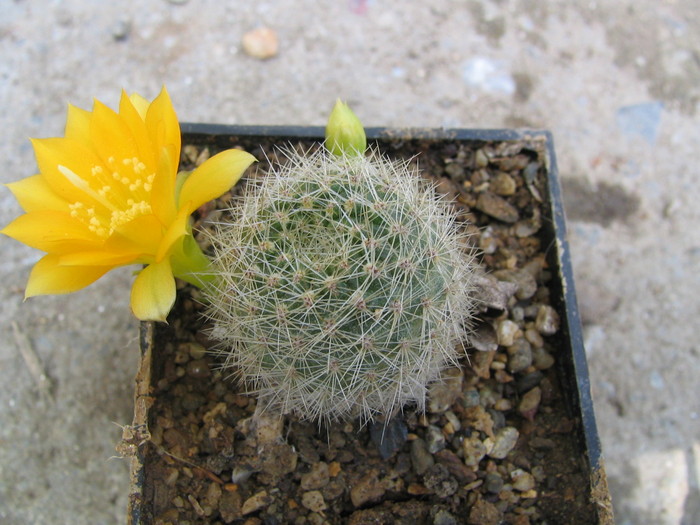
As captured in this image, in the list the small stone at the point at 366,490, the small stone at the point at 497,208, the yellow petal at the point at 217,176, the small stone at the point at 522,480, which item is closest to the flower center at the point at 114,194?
the yellow petal at the point at 217,176

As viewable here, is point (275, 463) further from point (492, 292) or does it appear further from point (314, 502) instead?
point (492, 292)

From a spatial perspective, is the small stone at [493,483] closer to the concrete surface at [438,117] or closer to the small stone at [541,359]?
the small stone at [541,359]

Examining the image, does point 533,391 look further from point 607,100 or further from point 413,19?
point 413,19

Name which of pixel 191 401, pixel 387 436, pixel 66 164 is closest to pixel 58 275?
pixel 66 164

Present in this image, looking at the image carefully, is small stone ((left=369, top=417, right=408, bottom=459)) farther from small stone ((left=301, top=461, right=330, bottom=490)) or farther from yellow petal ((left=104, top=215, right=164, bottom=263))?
yellow petal ((left=104, top=215, right=164, bottom=263))

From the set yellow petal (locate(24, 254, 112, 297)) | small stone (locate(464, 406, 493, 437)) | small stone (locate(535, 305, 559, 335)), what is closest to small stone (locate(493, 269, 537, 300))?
small stone (locate(535, 305, 559, 335))

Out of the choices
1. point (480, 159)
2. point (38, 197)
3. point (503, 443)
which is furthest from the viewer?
point (480, 159)
